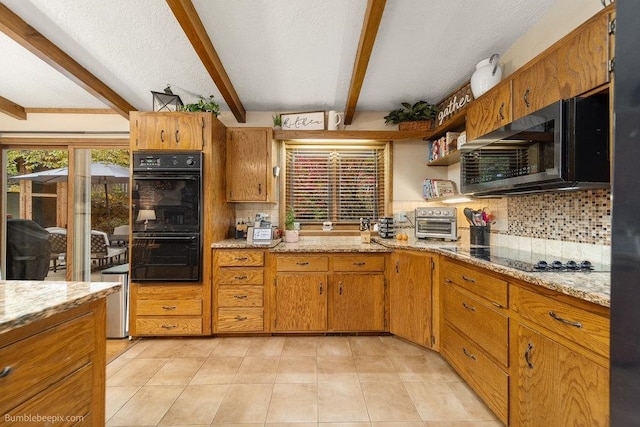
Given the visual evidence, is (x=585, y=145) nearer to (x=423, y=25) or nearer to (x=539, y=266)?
(x=539, y=266)

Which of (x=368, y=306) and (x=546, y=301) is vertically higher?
(x=546, y=301)

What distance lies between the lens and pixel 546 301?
129cm

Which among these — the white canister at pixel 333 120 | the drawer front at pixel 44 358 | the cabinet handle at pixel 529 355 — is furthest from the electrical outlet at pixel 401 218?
the drawer front at pixel 44 358

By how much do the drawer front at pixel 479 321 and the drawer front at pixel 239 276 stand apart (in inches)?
66.6

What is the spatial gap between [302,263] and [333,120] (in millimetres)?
1652

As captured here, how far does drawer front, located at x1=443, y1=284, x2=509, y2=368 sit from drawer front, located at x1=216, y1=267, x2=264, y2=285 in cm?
169

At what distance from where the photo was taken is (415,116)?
3275mm

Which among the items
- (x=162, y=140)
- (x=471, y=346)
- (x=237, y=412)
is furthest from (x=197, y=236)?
(x=471, y=346)

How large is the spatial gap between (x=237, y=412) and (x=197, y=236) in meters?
1.56

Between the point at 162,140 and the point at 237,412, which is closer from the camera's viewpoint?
the point at 237,412

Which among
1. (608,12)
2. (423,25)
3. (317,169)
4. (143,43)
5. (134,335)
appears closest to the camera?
(608,12)

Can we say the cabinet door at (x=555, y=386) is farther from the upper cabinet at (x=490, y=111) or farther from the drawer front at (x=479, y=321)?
the upper cabinet at (x=490, y=111)

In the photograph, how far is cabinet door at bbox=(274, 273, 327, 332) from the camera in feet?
9.27

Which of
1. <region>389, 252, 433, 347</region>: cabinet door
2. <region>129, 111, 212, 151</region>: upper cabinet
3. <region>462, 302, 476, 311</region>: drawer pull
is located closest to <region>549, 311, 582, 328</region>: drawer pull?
<region>462, 302, 476, 311</region>: drawer pull
